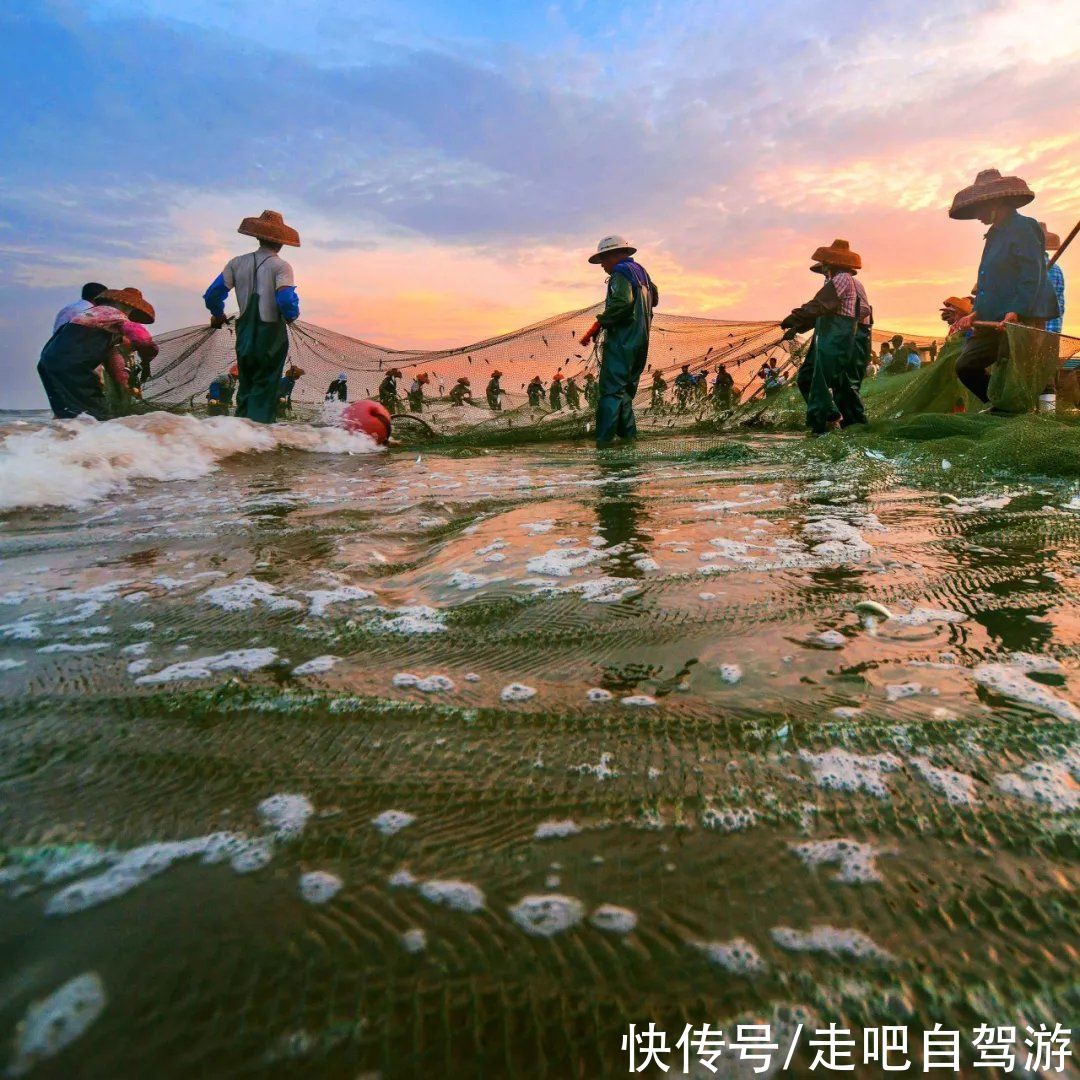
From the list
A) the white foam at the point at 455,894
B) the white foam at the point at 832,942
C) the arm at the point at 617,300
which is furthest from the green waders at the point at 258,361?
the white foam at the point at 832,942

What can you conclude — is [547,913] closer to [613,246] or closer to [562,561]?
[562,561]

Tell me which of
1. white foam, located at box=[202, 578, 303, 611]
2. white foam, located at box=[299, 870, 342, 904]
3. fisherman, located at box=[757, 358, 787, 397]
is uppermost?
fisherman, located at box=[757, 358, 787, 397]

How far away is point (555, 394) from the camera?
389 inches

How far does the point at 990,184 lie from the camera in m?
6.92

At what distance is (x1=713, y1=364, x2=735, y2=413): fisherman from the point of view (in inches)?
390

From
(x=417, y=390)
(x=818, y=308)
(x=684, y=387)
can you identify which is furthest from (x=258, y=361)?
(x=818, y=308)

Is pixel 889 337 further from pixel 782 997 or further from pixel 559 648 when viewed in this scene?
pixel 782 997

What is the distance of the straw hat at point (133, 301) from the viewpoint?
28.2 ft

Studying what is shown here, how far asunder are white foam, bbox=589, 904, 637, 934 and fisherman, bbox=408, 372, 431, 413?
937 centimetres

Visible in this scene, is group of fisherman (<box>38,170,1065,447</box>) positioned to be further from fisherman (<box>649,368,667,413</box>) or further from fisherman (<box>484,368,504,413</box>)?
fisherman (<box>484,368,504,413</box>)

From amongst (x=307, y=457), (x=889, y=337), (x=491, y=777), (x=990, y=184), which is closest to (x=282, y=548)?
(x=491, y=777)

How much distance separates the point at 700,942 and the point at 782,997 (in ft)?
0.33

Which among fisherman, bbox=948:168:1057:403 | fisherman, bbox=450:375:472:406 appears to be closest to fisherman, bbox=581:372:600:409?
fisherman, bbox=450:375:472:406

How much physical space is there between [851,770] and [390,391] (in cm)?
919
